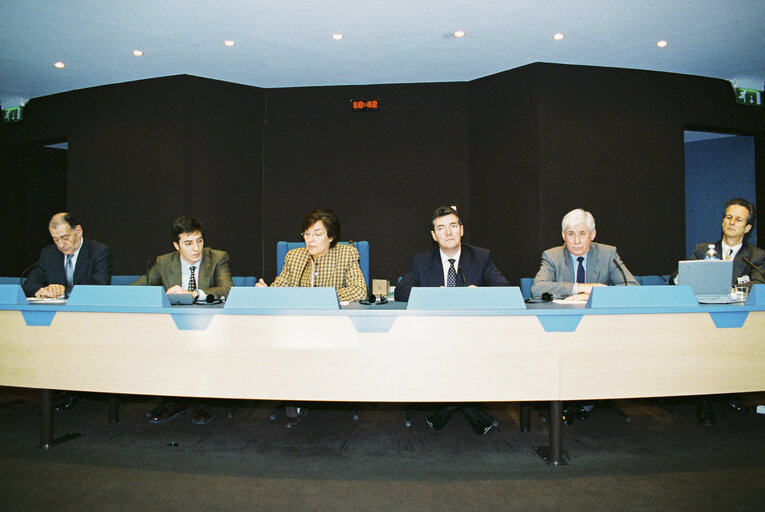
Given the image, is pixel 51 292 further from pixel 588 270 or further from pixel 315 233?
pixel 588 270

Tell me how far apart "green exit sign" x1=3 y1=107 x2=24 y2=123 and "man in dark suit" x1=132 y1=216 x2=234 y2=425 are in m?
4.26

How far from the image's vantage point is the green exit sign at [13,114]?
5707 millimetres

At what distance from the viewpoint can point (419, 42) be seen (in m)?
4.18

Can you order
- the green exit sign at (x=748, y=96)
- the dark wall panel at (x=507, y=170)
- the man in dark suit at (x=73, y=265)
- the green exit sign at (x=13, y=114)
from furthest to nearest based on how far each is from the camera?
the green exit sign at (x=13, y=114) → the green exit sign at (x=748, y=96) → the dark wall panel at (x=507, y=170) → the man in dark suit at (x=73, y=265)

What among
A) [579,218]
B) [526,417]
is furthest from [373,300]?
[579,218]

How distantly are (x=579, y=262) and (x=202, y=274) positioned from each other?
7.85 feet

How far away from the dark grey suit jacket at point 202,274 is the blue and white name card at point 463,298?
5.10ft

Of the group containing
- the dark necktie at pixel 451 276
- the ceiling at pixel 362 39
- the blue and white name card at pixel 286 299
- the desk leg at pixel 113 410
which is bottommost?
the desk leg at pixel 113 410

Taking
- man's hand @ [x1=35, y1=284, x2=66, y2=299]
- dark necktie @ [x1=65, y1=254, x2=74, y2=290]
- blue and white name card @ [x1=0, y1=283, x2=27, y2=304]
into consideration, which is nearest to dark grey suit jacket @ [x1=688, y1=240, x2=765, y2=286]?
blue and white name card @ [x1=0, y1=283, x2=27, y2=304]

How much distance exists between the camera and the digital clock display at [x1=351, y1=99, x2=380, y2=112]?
17.0ft

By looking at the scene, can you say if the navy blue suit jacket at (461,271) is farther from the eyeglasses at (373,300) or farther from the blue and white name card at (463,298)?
the blue and white name card at (463,298)

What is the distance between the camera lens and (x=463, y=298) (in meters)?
1.92

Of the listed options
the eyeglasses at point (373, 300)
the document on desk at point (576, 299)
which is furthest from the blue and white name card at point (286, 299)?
the document on desk at point (576, 299)

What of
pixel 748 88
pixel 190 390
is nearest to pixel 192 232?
pixel 190 390
